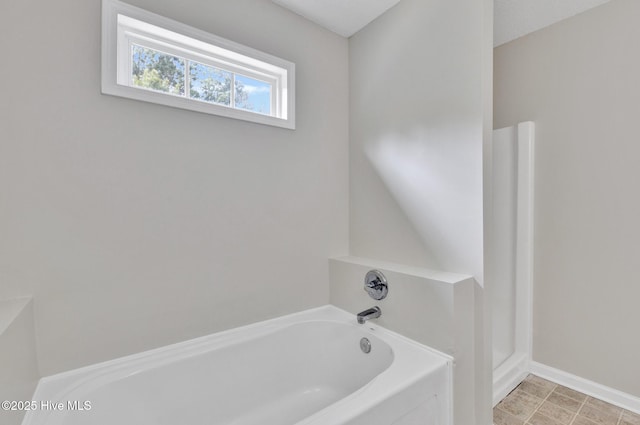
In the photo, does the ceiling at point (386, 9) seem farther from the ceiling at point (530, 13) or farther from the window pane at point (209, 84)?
the window pane at point (209, 84)

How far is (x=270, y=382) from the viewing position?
160 cm

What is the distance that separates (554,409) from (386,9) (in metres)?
2.74

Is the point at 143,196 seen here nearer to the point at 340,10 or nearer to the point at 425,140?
the point at 425,140

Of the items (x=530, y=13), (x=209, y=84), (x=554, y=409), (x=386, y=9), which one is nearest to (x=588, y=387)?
(x=554, y=409)

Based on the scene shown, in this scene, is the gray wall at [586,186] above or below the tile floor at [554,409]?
above

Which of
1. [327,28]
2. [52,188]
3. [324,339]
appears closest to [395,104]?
[327,28]

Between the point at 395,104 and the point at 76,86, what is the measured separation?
1646mm

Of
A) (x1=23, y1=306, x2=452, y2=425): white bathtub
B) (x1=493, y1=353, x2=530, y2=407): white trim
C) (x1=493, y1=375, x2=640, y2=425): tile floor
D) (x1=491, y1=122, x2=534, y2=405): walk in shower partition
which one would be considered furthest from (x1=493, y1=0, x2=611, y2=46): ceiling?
(x1=493, y1=375, x2=640, y2=425): tile floor

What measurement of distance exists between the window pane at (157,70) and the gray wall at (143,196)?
8.1 inches

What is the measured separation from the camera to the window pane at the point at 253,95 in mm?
1757

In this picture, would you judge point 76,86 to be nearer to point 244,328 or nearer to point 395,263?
point 244,328

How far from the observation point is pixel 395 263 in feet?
5.92

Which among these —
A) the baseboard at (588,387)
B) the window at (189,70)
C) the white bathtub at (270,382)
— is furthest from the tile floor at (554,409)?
the window at (189,70)

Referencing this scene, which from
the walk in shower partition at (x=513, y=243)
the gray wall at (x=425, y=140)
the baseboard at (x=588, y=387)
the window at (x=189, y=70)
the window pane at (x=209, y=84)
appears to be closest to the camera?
the window at (x=189, y=70)
